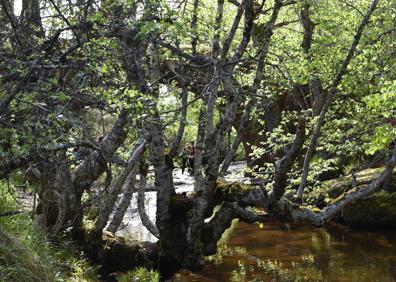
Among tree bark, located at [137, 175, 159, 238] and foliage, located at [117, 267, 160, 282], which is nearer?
foliage, located at [117, 267, 160, 282]

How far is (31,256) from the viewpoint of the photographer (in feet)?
20.7

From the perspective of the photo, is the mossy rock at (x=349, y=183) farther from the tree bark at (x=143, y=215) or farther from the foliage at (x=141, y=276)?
the foliage at (x=141, y=276)

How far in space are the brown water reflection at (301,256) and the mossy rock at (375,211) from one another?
1.29ft

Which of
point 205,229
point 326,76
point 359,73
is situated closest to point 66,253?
point 205,229

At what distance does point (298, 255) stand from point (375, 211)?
3885 millimetres

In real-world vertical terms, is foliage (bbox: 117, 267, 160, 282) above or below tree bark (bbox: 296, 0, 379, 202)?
below

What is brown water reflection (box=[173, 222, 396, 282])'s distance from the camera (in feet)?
38.0

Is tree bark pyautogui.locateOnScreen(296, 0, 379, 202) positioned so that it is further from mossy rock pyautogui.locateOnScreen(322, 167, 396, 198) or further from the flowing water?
mossy rock pyautogui.locateOnScreen(322, 167, 396, 198)

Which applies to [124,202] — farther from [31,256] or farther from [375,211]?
[375,211]

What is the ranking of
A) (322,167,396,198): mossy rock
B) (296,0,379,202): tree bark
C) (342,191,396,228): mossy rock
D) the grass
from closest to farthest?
the grass < (296,0,379,202): tree bark < (342,191,396,228): mossy rock < (322,167,396,198): mossy rock

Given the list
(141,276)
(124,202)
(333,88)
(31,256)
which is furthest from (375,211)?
(31,256)

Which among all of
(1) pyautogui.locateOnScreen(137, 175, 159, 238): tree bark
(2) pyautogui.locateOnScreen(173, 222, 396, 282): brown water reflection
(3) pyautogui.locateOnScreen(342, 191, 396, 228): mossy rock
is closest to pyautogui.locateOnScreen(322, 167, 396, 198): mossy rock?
(3) pyautogui.locateOnScreen(342, 191, 396, 228): mossy rock

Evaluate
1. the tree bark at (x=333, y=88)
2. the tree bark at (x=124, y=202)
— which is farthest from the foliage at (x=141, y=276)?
the tree bark at (x=333, y=88)

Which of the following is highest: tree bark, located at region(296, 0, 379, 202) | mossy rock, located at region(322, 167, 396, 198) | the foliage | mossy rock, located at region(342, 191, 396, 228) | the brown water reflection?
tree bark, located at region(296, 0, 379, 202)
